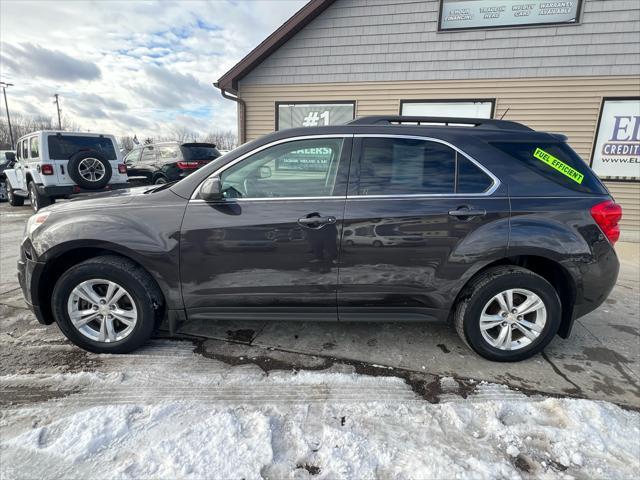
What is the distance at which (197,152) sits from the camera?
1150 centimetres

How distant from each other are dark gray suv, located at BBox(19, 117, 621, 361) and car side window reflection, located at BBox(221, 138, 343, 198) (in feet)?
0.03

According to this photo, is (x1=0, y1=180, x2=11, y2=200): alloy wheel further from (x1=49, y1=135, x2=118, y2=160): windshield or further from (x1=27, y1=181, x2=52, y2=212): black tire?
(x1=49, y1=135, x2=118, y2=160): windshield

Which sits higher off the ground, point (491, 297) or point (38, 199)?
point (38, 199)

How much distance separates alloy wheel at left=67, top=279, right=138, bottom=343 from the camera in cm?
273

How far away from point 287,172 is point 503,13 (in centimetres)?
718

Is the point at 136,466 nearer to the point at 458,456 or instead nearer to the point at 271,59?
the point at 458,456

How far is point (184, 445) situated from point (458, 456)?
145cm

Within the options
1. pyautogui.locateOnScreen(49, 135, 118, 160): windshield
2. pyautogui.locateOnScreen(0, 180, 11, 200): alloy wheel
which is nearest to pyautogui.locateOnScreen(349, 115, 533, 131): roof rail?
pyautogui.locateOnScreen(49, 135, 118, 160): windshield

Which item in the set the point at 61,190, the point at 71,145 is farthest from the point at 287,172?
the point at 71,145

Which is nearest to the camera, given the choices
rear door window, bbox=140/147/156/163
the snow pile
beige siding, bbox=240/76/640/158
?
the snow pile

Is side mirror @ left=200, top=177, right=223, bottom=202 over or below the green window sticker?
below

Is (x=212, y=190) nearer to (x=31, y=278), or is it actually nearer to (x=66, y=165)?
(x=31, y=278)

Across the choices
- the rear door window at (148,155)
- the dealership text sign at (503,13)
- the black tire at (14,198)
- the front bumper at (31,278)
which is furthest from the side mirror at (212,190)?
the black tire at (14,198)

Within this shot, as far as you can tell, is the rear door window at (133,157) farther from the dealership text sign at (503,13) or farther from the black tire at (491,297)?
the black tire at (491,297)
